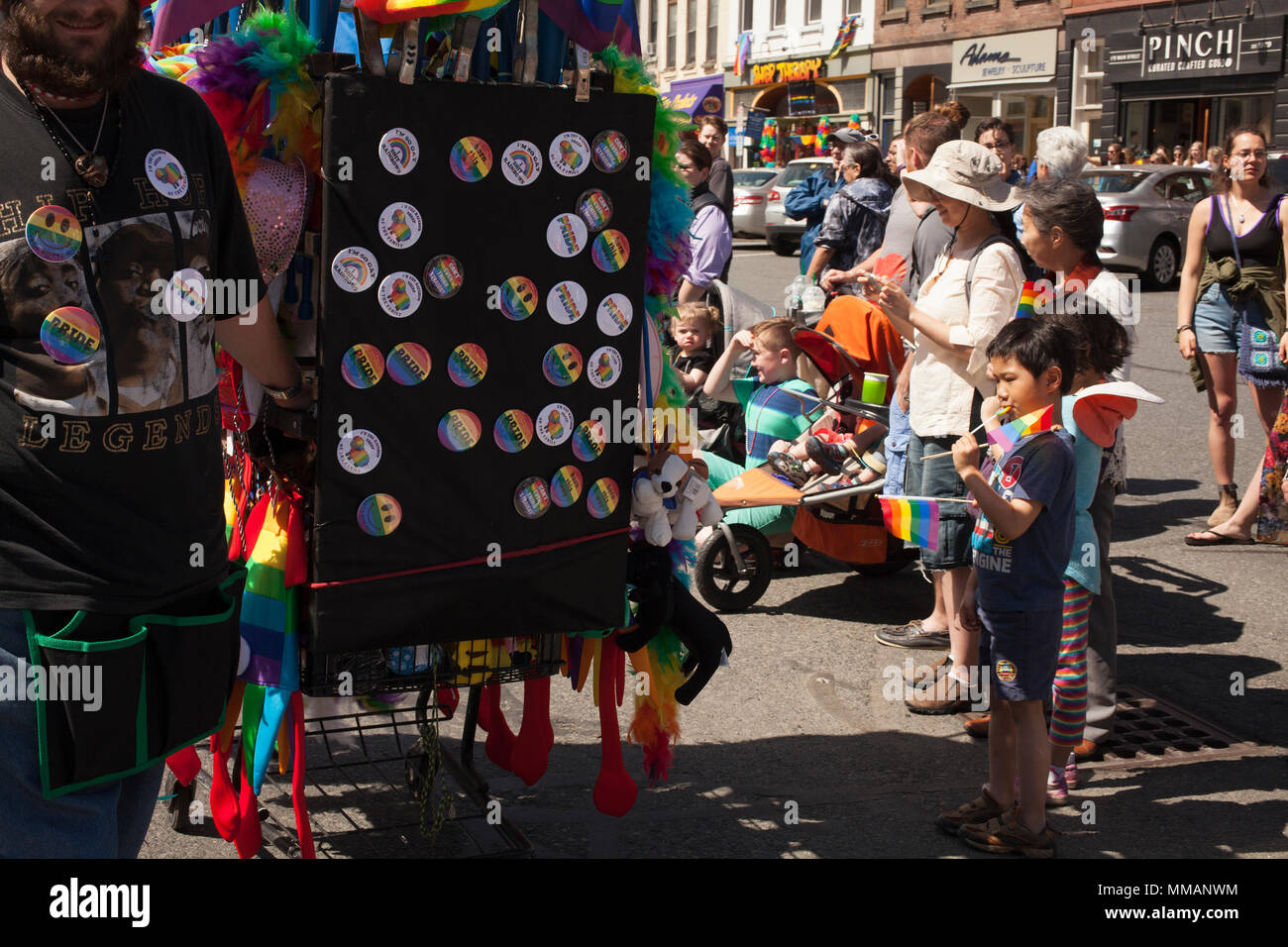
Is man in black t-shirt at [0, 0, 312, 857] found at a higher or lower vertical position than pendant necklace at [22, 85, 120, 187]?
lower

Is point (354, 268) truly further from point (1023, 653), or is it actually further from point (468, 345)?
point (1023, 653)

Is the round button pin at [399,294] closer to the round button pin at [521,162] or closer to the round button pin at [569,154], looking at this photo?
the round button pin at [521,162]

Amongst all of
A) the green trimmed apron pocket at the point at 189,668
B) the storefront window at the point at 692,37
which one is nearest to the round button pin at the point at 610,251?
the green trimmed apron pocket at the point at 189,668

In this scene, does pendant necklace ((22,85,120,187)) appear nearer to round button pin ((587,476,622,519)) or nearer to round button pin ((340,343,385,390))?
round button pin ((340,343,385,390))

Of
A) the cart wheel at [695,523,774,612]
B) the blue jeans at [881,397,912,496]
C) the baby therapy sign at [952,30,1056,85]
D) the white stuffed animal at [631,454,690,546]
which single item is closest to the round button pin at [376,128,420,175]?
the white stuffed animal at [631,454,690,546]

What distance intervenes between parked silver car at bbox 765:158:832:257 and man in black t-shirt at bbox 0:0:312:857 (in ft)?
65.5

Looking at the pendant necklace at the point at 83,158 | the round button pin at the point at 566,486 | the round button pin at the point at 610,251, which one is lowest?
the round button pin at the point at 566,486

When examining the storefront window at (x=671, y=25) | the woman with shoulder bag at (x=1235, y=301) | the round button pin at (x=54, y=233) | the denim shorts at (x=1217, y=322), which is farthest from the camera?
the storefront window at (x=671, y=25)

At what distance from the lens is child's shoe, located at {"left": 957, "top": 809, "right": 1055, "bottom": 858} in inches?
148

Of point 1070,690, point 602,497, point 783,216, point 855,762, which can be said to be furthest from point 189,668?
point 783,216

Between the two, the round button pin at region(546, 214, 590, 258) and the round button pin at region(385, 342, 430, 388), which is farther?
the round button pin at region(546, 214, 590, 258)

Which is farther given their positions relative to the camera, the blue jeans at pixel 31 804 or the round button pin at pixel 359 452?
the round button pin at pixel 359 452

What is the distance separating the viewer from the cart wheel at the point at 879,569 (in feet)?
21.1

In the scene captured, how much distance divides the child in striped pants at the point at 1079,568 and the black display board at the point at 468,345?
169cm
